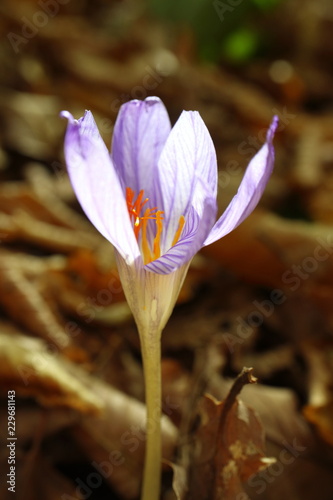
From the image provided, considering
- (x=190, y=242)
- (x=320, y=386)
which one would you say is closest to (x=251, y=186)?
(x=190, y=242)

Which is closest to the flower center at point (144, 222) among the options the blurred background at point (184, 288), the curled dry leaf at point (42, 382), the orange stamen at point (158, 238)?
the orange stamen at point (158, 238)

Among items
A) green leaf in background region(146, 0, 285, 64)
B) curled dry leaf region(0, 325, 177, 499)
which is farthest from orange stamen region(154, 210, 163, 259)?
green leaf in background region(146, 0, 285, 64)

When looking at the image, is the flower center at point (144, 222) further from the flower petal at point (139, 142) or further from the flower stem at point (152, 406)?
the flower stem at point (152, 406)

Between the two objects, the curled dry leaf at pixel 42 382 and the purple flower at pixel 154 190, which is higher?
the purple flower at pixel 154 190

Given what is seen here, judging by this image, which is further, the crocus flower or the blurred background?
the blurred background

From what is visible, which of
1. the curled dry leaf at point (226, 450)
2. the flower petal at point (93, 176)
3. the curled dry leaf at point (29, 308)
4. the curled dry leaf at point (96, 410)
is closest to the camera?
the flower petal at point (93, 176)

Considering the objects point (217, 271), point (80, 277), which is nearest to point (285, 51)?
point (217, 271)

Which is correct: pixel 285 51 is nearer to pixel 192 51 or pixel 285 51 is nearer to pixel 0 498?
pixel 192 51

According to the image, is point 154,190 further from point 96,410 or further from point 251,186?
point 96,410

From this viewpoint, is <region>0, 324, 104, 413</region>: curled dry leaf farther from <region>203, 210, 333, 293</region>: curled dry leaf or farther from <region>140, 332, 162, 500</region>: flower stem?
<region>203, 210, 333, 293</region>: curled dry leaf
